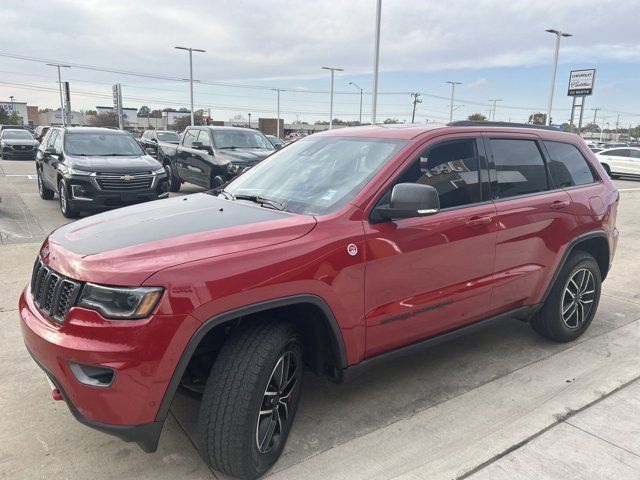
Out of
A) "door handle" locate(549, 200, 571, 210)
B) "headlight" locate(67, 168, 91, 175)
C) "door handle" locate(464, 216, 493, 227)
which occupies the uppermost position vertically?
"door handle" locate(549, 200, 571, 210)

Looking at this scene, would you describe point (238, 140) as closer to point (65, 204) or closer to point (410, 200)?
point (65, 204)

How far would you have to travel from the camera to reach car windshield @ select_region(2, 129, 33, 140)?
2484cm

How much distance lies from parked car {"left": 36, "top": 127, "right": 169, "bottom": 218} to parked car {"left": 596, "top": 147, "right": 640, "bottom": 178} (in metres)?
21.6

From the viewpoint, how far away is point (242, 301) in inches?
91.2

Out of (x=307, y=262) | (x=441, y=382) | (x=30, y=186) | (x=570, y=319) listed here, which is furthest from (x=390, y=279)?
(x=30, y=186)

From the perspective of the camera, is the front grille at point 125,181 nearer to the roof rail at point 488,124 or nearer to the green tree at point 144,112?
the roof rail at point 488,124

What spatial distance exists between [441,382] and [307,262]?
1.70 metres

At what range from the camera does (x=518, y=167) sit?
12.5 feet

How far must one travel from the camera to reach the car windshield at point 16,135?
81.5 ft

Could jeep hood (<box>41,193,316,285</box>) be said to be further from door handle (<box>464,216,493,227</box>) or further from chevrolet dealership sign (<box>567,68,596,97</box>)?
chevrolet dealership sign (<box>567,68,596,97</box>)

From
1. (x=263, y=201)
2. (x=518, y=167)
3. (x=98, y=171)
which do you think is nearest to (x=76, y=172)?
(x=98, y=171)

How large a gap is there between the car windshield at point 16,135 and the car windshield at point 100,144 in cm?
1784

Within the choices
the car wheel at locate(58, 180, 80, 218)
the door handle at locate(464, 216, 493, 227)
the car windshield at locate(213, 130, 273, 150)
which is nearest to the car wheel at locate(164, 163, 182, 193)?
the car windshield at locate(213, 130, 273, 150)

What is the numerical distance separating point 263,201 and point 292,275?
0.85 meters
